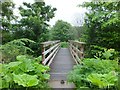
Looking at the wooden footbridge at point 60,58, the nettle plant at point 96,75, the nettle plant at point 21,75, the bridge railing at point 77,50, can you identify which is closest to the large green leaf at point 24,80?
the nettle plant at point 21,75

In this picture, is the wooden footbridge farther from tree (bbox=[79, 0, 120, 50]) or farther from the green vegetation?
tree (bbox=[79, 0, 120, 50])

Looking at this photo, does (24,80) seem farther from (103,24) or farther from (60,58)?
(103,24)

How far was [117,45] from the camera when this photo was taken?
3385 millimetres

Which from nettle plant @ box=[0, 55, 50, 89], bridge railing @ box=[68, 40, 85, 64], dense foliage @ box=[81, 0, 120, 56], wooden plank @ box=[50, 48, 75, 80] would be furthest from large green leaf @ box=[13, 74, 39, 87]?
dense foliage @ box=[81, 0, 120, 56]

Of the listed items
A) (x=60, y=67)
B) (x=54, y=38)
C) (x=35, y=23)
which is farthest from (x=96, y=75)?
(x=35, y=23)

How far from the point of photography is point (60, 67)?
298 centimetres

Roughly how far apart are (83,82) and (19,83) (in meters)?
0.60

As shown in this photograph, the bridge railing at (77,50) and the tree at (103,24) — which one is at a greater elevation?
the tree at (103,24)

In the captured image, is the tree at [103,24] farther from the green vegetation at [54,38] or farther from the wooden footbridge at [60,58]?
the wooden footbridge at [60,58]

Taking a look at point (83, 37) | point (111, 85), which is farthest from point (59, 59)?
point (111, 85)

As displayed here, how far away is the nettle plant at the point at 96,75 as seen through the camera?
183cm

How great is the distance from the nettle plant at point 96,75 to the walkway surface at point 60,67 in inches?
20.3

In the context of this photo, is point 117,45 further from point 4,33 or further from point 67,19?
point 4,33

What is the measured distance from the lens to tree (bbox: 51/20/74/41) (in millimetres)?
2535
